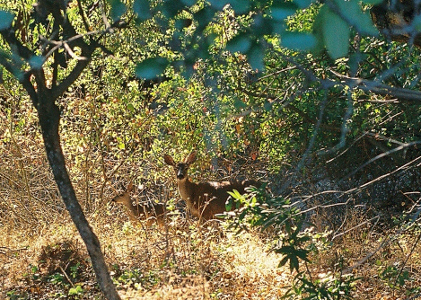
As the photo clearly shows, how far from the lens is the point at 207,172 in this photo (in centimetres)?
980

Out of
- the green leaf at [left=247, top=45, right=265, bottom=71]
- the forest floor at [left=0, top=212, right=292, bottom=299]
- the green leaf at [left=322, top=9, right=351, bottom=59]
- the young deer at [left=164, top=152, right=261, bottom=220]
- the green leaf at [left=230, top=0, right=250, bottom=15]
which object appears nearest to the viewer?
the green leaf at [left=322, top=9, right=351, bottom=59]

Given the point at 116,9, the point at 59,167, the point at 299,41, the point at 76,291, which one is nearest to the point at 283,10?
the point at 299,41

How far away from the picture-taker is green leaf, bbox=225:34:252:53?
2.00 m

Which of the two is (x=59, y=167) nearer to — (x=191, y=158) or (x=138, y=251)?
(x=138, y=251)

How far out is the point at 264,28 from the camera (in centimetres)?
202

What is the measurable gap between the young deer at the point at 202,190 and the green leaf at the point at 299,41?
666cm

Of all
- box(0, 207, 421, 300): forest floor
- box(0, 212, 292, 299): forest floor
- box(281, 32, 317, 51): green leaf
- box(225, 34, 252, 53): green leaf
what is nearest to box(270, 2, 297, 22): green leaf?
box(281, 32, 317, 51): green leaf

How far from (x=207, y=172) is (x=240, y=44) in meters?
7.82

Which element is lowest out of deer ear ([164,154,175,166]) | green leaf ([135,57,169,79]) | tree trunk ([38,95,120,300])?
green leaf ([135,57,169,79])

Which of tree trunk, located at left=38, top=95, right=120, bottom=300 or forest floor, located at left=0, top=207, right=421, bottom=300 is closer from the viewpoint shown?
tree trunk, located at left=38, top=95, right=120, bottom=300

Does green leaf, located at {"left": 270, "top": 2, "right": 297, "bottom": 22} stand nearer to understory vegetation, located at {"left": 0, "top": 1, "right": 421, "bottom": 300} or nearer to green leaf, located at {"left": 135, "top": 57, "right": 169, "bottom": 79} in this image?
green leaf, located at {"left": 135, "top": 57, "right": 169, "bottom": 79}

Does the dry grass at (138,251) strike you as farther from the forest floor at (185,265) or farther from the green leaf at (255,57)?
the green leaf at (255,57)

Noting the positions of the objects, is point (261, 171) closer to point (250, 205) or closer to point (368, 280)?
point (368, 280)

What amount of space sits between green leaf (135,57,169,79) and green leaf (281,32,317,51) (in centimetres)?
46
